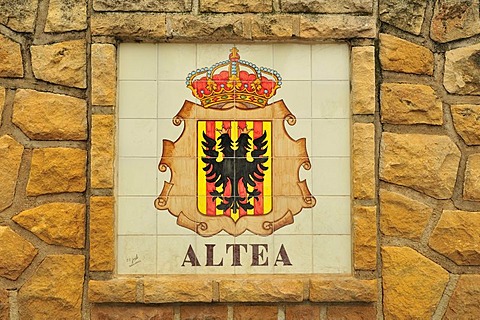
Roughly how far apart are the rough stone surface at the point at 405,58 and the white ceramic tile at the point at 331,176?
564 mm

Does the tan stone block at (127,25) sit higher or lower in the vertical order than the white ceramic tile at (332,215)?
higher

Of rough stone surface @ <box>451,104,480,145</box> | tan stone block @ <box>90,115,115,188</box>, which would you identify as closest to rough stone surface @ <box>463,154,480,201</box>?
rough stone surface @ <box>451,104,480,145</box>

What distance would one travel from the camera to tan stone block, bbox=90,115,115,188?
3.03 metres

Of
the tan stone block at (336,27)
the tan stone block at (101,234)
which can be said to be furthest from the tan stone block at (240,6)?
the tan stone block at (101,234)

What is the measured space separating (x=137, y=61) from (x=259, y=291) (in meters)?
1.38

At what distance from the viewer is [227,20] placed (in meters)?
3.09

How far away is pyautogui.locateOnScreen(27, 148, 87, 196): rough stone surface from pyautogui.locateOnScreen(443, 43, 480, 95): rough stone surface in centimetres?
201

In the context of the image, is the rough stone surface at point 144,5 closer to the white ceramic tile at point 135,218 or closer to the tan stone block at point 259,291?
the white ceramic tile at point 135,218

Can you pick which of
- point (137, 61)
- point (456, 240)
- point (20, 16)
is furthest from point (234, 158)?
point (20, 16)

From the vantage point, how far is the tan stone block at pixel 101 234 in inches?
119

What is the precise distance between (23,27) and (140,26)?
0.62 meters

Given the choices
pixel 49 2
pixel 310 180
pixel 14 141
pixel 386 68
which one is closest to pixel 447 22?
pixel 386 68

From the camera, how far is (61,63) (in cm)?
309

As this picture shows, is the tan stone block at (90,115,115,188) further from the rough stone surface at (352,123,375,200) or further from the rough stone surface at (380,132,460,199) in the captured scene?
the rough stone surface at (380,132,460,199)
